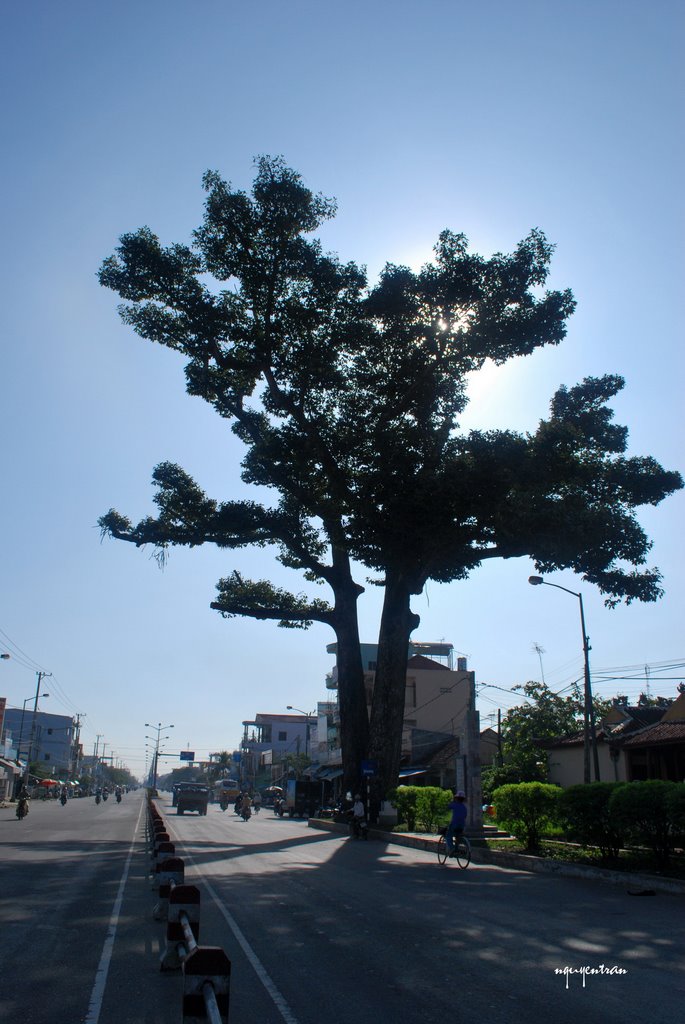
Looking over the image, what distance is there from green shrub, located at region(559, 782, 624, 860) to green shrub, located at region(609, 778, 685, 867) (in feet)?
2.77

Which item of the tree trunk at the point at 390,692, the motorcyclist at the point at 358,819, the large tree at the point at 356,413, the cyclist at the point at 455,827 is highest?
the large tree at the point at 356,413

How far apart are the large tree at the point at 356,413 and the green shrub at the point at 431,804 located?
2.05 metres

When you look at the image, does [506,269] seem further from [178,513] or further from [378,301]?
[178,513]

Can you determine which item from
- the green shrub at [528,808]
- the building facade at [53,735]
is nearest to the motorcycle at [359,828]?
the green shrub at [528,808]

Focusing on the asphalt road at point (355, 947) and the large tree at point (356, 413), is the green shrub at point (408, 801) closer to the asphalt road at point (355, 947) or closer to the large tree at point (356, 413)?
the large tree at point (356, 413)

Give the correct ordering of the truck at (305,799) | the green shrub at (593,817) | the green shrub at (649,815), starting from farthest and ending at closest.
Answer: the truck at (305,799) → the green shrub at (593,817) → the green shrub at (649,815)

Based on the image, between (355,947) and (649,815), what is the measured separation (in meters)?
8.12

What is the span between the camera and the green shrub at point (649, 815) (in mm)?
13797

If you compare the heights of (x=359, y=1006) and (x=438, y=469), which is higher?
(x=438, y=469)

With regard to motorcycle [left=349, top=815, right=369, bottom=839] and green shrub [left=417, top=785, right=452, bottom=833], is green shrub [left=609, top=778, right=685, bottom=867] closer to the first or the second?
green shrub [left=417, top=785, right=452, bottom=833]

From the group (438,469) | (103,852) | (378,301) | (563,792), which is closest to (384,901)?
(563,792)

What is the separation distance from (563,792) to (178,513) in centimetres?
1794

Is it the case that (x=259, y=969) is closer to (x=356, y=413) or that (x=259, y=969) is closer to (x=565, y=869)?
(x=565, y=869)

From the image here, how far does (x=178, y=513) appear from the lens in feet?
97.9
